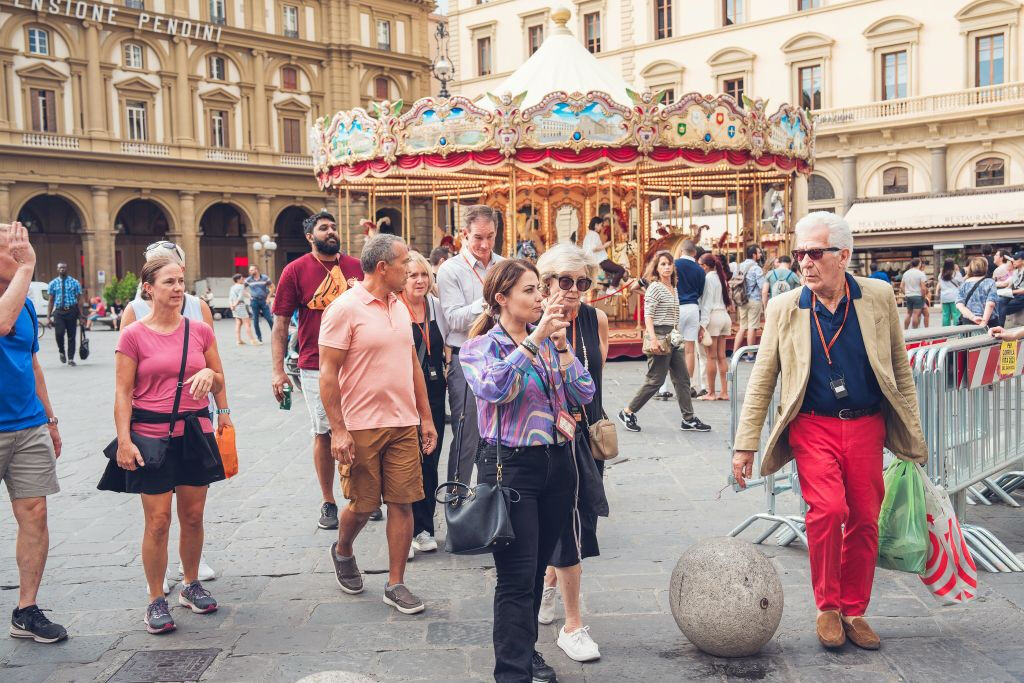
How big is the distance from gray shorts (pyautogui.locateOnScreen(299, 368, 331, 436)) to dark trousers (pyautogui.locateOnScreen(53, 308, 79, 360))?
11818mm

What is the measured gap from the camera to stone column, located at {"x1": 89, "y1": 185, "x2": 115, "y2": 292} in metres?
36.7

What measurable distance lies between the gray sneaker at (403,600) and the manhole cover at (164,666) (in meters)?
0.77

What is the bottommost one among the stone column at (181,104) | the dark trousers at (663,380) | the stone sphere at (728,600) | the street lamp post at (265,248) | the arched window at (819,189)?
the stone sphere at (728,600)

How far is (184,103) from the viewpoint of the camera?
129 ft

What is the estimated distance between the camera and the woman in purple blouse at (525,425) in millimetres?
3271

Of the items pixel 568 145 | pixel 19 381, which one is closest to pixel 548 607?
pixel 19 381

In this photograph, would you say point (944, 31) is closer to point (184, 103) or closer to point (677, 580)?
point (184, 103)

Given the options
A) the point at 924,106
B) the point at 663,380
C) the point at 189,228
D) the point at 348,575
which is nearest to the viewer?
the point at 348,575

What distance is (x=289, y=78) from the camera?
42.8 metres

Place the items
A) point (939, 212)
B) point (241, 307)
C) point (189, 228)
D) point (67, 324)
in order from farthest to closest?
point (189, 228), point (939, 212), point (241, 307), point (67, 324)

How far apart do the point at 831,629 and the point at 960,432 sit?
1569 mm

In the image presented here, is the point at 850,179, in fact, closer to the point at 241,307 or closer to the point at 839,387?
the point at 241,307

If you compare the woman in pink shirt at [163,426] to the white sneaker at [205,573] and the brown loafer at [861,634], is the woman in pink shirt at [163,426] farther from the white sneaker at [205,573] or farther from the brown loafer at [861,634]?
the brown loafer at [861,634]

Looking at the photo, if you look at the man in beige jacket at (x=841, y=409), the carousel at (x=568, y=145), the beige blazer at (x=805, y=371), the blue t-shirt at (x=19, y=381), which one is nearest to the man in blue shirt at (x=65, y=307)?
the carousel at (x=568, y=145)
